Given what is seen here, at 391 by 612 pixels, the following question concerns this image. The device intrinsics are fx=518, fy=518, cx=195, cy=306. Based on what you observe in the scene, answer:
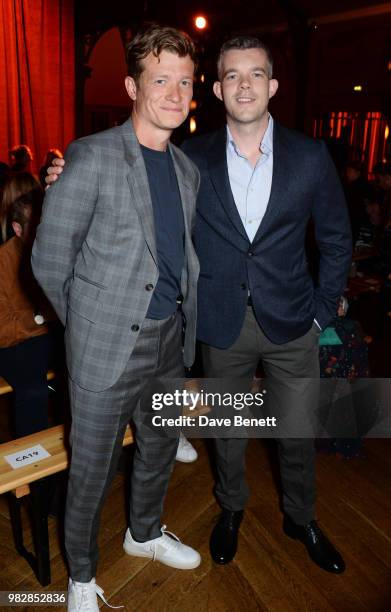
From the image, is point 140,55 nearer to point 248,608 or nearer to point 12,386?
point 12,386

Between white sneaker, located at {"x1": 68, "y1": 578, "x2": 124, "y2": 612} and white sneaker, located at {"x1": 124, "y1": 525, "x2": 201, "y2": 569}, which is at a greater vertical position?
white sneaker, located at {"x1": 68, "y1": 578, "x2": 124, "y2": 612}

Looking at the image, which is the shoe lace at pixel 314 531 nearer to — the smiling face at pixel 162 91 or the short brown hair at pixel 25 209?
the smiling face at pixel 162 91

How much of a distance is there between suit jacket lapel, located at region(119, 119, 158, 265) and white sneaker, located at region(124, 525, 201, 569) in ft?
4.00

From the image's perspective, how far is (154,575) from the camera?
6.72ft

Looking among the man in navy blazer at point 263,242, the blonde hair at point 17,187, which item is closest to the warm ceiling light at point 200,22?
the blonde hair at point 17,187

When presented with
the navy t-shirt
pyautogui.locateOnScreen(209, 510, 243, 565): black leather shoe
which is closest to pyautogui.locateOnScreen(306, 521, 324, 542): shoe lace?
pyautogui.locateOnScreen(209, 510, 243, 565): black leather shoe

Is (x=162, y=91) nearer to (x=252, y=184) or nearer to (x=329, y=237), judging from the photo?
(x=252, y=184)

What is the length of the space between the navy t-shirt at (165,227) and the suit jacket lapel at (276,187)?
0.29m

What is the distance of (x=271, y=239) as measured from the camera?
183cm

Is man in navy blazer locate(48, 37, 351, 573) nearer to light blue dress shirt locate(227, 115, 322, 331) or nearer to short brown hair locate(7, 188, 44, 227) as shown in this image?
light blue dress shirt locate(227, 115, 322, 331)

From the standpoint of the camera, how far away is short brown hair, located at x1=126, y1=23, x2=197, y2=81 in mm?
1535

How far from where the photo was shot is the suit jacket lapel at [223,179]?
181 cm

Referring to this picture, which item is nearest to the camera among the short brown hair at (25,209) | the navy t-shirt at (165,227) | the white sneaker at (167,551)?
the navy t-shirt at (165,227)

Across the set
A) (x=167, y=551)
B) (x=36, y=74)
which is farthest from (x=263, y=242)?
(x=36, y=74)
